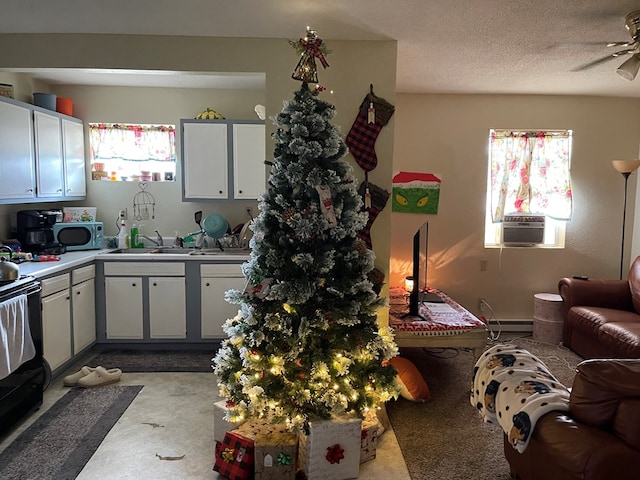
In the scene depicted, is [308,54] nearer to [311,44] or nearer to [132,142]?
[311,44]

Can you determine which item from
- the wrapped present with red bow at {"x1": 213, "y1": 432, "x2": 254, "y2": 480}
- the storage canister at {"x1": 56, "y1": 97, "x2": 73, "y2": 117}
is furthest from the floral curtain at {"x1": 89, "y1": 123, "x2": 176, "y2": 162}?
the wrapped present with red bow at {"x1": 213, "y1": 432, "x2": 254, "y2": 480}

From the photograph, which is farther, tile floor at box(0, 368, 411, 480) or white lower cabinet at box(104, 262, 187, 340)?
white lower cabinet at box(104, 262, 187, 340)

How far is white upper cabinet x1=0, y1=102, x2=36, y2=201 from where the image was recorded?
341 cm

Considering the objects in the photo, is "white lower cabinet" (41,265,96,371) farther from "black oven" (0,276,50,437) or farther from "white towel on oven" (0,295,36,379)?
"white towel on oven" (0,295,36,379)

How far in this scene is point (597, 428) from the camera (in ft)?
5.63

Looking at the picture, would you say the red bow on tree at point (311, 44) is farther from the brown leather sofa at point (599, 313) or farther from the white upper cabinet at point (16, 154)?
the brown leather sofa at point (599, 313)

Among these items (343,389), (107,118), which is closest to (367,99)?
(343,389)

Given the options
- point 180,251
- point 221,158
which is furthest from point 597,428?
point 180,251

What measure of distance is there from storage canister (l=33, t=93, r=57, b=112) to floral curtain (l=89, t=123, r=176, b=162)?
1.65 feet

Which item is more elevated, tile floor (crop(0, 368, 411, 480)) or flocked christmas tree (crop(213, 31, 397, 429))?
flocked christmas tree (crop(213, 31, 397, 429))

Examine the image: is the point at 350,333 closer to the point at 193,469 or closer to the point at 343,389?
the point at 343,389

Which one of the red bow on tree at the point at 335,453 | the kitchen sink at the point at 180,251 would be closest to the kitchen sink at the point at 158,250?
the kitchen sink at the point at 180,251

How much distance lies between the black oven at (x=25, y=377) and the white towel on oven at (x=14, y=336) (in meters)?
0.03

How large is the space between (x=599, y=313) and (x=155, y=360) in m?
3.63
